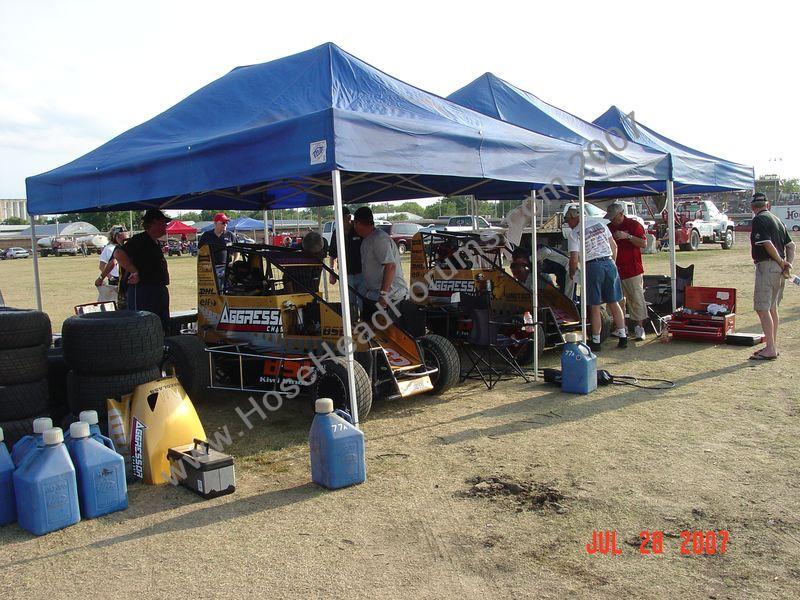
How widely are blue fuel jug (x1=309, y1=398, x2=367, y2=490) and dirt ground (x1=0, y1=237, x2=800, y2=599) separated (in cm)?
11

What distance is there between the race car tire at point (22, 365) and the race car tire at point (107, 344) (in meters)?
0.18

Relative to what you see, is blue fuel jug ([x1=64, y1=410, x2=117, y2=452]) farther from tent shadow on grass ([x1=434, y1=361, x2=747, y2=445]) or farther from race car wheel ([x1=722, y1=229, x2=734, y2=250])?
race car wheel ([x1=722, y1=229, x2=734, y2=250])

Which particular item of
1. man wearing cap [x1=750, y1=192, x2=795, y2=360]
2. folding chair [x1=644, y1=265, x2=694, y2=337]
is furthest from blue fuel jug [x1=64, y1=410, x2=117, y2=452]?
folding chair [x1=644, y1=265, x2=694, y2=337]

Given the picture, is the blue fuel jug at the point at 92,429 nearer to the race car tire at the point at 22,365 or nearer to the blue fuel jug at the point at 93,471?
the blue fuel jug at the point at 93,471

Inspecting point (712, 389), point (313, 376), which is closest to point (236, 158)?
point (313, 376)

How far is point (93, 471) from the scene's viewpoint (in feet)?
12.5

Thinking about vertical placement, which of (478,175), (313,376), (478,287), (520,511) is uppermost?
(478,175)

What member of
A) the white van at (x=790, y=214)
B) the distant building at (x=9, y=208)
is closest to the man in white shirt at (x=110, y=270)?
the white van at (x=790, y=214)

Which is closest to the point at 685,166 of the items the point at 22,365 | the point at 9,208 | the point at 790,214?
the point at 22,365

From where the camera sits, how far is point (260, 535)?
3.57 meters

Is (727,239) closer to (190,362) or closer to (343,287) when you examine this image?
(190,362)

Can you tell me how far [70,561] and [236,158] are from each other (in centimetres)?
294

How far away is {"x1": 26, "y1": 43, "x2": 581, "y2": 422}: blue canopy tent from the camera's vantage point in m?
4.70

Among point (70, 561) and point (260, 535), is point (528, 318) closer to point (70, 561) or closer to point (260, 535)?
point (260, 535)
